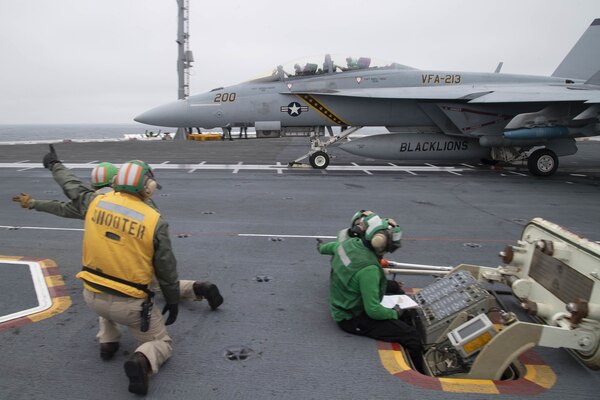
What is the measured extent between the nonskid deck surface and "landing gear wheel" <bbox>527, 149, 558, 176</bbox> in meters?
1.04

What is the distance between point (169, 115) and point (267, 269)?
1058 cm

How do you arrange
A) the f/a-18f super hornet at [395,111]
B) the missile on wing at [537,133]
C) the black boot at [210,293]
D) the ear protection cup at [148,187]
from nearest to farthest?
the ear protection cup at [148,187]
the black boot at [210,293]
the missile on wing at [537,133]
the f/a-18f super hornet at [395,111]

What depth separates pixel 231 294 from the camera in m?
4.29

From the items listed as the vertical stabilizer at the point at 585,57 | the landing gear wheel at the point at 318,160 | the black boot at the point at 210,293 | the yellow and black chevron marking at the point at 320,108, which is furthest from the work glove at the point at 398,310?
the vertical stabilizer at the point at 585,57

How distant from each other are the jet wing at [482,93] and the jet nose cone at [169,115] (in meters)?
3.91

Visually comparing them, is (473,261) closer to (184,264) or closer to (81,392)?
(184,264)

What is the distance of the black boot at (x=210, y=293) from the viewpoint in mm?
3840

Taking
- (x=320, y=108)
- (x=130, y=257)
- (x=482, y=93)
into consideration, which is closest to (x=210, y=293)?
(x=130, y=257)

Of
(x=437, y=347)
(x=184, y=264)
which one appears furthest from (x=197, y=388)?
(x=184, y=264)

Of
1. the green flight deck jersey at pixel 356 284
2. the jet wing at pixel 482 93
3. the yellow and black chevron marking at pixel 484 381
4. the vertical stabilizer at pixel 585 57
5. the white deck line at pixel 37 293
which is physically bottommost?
the white deck line at pixel 37 293

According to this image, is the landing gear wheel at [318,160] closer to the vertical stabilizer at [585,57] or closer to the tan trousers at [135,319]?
the tan trousers at [135,319]

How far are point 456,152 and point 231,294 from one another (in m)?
12.1

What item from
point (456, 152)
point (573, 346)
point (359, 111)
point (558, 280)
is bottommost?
point (573, 346)

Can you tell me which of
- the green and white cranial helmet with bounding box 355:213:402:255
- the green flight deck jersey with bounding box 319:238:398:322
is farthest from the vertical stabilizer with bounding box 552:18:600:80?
the green flight deck jersey with bounding box 319:238:398:322
